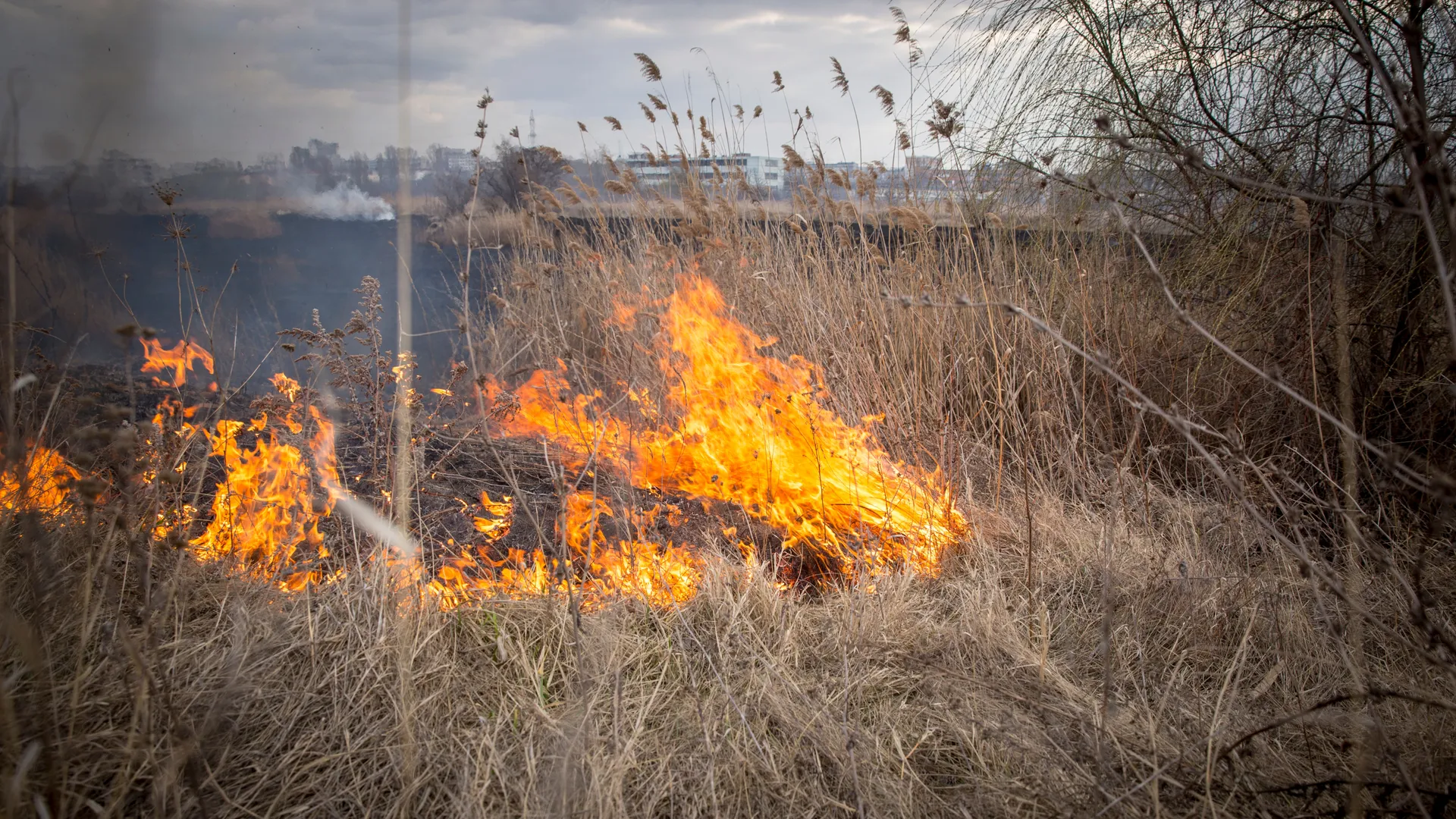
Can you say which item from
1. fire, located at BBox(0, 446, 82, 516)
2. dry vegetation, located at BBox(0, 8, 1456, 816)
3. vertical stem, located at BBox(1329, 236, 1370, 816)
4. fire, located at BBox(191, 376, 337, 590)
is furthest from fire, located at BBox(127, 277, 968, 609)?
vertical stem, located at BBox(1329, 236, 1370, 816)

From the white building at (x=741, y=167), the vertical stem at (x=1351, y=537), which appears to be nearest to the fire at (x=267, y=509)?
the vertical stem at (x=1351, y=537)

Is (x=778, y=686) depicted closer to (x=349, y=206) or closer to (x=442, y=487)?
(x=442, y=487)

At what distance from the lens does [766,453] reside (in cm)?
351

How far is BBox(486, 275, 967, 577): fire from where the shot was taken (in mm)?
3238

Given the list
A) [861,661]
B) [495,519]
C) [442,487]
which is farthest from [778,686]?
[442,487]

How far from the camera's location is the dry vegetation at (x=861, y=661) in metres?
1.72

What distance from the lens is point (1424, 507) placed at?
3.23 m

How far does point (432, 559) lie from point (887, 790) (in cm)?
174

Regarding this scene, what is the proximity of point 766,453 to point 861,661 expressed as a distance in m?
1.31

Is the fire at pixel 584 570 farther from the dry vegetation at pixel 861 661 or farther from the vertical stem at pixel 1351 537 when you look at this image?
the vertical stem at pixel 1351 537

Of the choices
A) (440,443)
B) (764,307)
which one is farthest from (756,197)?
(440,443)

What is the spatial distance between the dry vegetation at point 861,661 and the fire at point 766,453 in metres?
0.16

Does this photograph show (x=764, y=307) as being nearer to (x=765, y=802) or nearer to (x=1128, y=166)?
(x=1128, y=166)

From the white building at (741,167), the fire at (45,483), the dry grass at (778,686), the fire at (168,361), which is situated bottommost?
the dry grass at (778,686)
